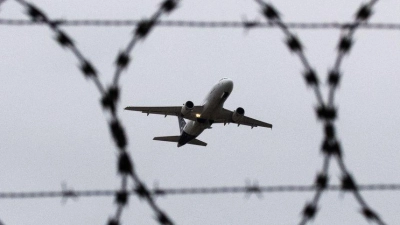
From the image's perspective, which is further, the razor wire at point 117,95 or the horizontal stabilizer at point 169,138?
the horizontal stabilizer at point 169,138

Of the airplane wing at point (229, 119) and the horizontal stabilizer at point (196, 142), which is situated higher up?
the horizontal stabilizer at point (196, 142)

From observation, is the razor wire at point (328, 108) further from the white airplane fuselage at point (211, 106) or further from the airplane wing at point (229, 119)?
the airplane wing at point (229, 119)

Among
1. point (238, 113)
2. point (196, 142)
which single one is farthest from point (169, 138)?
point (238, 113)

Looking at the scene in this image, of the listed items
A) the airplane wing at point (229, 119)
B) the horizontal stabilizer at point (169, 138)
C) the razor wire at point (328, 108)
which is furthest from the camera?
the horizontal stabilizer at point (169, 138)

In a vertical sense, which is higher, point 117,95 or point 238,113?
point 238,113

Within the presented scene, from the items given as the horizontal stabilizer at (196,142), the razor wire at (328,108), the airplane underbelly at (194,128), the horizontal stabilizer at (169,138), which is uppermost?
the horizontal stabilizer at (169,138)

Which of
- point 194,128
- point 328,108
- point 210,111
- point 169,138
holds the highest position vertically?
point 169,138

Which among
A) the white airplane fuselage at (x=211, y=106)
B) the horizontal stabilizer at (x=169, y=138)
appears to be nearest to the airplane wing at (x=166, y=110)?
the white airplane fuselage at (x=211, y=106)

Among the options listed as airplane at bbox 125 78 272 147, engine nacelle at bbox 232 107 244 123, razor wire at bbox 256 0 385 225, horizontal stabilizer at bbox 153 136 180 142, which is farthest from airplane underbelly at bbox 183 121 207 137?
razor wire at bbox 256 0 385 225

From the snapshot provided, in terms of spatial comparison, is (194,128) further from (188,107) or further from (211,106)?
(211,106)
